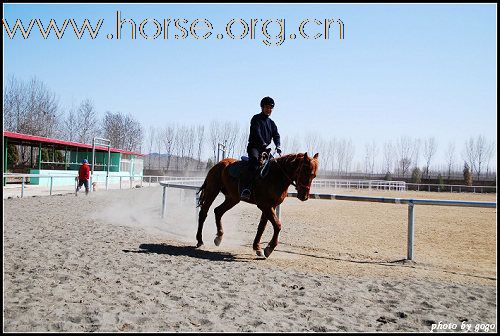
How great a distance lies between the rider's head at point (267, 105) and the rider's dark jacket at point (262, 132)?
9 cm

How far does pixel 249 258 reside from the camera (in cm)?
617

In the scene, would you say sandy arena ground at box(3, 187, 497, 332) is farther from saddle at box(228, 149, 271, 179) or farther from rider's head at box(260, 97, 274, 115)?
rider's head at box(260, 97, 274, 115)

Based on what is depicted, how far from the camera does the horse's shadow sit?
239 inches

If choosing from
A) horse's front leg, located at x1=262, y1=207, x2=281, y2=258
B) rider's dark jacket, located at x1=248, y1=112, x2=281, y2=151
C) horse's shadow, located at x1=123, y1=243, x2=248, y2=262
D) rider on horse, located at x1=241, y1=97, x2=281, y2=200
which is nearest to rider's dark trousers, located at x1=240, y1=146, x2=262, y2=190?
rider on horse, located at x1=241, y1=97, x2=281, y2=200

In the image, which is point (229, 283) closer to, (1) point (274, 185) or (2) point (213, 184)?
(1) point (274, 185)

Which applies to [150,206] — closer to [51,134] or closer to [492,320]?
[492,320]

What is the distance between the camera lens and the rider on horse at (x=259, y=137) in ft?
21.4

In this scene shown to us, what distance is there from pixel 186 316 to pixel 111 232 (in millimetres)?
5068

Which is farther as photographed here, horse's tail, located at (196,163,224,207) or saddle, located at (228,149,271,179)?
horse's tail, located at (196,163,224,207)

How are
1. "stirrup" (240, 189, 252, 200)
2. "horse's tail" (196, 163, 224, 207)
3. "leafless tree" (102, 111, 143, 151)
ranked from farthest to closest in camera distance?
"leafless tree" (102, 111, 143, 151) → "horse's tail" (196, 163, 224, 207) → "stirrup" (240, 189, 252, 200)

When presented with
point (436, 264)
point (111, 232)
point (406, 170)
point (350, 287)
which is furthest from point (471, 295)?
point (406, 170)

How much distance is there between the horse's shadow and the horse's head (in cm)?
147

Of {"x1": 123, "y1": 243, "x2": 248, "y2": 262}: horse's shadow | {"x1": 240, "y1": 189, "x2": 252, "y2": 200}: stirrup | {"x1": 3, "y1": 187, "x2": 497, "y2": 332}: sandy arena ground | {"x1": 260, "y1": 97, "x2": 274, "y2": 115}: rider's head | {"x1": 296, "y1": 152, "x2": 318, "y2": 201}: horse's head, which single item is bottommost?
{"x1": 123, "y1": 243, "x2": 248, "y2": 262}: horse's shadow

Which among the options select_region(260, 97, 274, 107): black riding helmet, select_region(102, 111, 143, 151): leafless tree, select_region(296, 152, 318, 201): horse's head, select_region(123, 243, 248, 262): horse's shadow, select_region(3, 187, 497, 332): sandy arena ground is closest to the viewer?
select_region(3, 187, 497, 332): sandy arena ground
